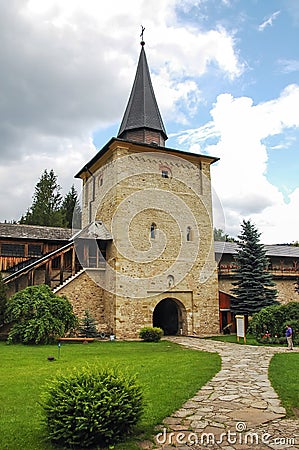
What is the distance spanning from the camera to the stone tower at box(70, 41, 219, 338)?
62.3 ft

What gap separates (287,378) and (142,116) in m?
16.8

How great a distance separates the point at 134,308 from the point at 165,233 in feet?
14.1

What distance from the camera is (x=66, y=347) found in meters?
14.2

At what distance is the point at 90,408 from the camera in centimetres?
448

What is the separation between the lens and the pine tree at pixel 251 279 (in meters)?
21.1

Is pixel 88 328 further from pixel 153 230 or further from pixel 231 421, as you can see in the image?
pixel 231 421

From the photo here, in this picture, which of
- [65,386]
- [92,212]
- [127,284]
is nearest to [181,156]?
[92,212]

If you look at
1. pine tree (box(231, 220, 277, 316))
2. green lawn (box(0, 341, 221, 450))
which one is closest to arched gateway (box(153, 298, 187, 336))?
pine tree (box(231, 220, 277, 316))

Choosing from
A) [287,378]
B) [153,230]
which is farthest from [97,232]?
[287,378]

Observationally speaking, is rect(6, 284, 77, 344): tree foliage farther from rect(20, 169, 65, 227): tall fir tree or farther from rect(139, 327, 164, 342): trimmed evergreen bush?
rect(20, 169, 65, 227): tall fir tree

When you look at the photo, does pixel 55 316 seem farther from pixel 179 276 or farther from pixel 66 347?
pixel 179 276

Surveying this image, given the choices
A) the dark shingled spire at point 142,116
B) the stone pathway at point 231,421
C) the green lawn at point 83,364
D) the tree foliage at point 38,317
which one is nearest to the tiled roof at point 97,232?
the tree foliage at point 38,317

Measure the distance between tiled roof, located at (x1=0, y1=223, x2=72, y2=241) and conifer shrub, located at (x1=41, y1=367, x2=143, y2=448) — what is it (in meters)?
16.8

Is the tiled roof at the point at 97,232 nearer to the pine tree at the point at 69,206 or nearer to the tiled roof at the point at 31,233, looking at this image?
the tiled roof at the point at 31,233
